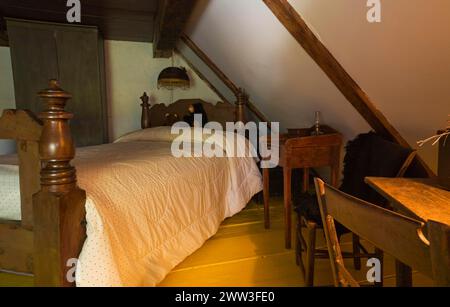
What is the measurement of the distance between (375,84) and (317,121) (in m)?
0.65

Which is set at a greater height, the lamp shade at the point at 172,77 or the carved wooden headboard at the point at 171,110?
the lamp shade at the point at 172,77

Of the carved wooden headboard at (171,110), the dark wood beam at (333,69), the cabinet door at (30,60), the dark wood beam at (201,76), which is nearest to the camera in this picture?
the dark wood beam at (333,69)

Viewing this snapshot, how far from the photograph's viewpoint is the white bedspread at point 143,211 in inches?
46.2

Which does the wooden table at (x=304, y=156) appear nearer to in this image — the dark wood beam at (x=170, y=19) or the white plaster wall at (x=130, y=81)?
the dark wood beam at (x=170, y=19)

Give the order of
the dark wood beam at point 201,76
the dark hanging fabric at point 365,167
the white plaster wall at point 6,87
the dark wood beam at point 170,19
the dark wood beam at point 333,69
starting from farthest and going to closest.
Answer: the dark wood beam at point 201,76 → the white plaster wall at point 6,87 → the dark wood beam at point 170,19 → the dark wood beam at point 333,69 → the dark hanging fabric at point 365,167

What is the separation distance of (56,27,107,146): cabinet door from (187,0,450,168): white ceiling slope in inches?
44.4

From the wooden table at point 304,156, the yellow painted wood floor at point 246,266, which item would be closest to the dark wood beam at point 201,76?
the wooden table at point 304,156

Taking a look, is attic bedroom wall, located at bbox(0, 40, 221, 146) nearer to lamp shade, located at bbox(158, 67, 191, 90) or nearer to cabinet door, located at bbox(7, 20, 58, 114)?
lamp shade, located at bbox(158, 67, 191, 90)

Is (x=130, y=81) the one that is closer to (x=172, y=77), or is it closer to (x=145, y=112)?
(x=145, y=112)

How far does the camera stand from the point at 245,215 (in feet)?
9.31

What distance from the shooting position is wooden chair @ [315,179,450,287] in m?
0.46

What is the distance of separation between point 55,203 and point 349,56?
1732 millimetres

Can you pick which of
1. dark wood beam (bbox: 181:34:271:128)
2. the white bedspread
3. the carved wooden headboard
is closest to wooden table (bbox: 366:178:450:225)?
the white bedspread

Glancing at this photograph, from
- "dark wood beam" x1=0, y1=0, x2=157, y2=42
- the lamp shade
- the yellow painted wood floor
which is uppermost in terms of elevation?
"dark wood beam" x1=0, y1=0, x2=157, y2=42
